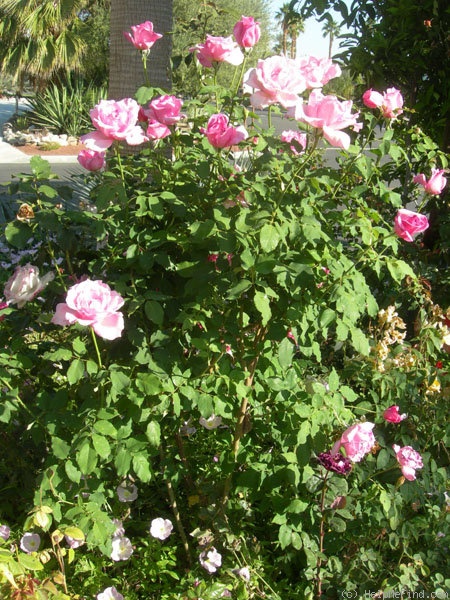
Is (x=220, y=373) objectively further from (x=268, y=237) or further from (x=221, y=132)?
(x=221, y=132)

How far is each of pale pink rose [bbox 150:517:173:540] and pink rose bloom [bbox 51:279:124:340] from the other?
87cm

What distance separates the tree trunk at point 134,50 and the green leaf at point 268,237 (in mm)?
1654

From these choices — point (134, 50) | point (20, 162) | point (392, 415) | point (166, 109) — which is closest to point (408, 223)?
point (392, 415)

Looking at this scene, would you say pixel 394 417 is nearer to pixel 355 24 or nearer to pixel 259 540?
pixel 259 540

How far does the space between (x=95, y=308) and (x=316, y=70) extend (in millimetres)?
788

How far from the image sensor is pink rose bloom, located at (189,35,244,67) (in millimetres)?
1652

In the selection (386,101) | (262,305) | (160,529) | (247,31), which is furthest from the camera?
(160,529)

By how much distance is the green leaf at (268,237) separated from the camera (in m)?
1.44

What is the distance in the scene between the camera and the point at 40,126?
1777cm

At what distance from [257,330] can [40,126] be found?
57.6 feet

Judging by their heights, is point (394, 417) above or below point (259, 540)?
above

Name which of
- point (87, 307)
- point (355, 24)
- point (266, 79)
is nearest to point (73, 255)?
point (87, 307)

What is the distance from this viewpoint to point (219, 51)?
1660mm

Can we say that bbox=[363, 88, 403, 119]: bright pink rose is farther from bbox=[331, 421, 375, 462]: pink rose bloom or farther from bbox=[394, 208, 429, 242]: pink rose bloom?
bbox=[331, 421, 375, 462]: pink rose bloom
